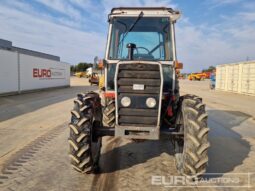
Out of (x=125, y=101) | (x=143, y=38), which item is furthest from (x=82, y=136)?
(x=143, y=38)

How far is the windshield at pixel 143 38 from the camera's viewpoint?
5031 millimetres

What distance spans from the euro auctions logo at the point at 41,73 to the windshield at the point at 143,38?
1608 cm

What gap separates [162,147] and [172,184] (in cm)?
188

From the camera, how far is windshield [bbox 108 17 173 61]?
5.03 meters

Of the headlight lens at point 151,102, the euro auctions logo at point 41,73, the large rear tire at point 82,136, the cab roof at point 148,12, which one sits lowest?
the large rear tire at point 82,136

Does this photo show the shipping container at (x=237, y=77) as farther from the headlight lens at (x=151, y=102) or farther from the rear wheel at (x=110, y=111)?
the headlight lens at (x=151, y=102)

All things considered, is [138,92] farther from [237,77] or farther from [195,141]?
[237,77]

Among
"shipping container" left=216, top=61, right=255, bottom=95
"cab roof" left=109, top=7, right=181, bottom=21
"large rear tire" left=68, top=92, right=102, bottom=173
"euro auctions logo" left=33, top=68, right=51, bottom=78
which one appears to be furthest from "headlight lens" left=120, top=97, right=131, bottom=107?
"shipping container" left=216, top=61, right=255, bottom=95

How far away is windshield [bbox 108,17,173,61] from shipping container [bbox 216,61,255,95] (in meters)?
16.8

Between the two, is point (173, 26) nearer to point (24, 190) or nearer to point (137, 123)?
point (137, 123)

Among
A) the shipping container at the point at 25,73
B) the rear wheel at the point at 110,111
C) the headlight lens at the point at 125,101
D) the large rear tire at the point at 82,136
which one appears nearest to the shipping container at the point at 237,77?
the shipping container at the point at 25,73

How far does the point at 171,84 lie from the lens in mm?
4801

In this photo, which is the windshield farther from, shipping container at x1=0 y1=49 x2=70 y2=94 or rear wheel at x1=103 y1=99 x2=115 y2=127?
shipping container at x1=0 y1=49 x2=70 y2=94

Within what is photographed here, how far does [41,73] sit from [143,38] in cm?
1747
